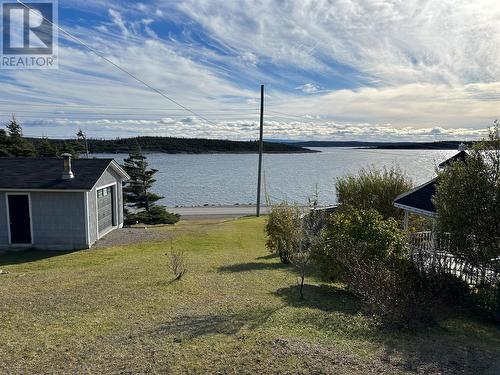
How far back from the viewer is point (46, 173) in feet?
58.9

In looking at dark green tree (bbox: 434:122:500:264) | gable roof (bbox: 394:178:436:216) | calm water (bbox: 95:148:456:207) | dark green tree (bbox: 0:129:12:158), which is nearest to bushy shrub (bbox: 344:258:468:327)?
dark green tree (bbox: 434:122:500:264)

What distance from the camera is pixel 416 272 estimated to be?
9312 mm

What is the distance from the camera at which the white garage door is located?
19.1 meters

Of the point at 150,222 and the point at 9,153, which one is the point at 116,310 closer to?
the point at 150,222

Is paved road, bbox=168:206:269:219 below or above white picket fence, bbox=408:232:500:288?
below

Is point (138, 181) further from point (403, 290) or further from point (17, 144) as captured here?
point (403, 290)

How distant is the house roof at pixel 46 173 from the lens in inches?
667

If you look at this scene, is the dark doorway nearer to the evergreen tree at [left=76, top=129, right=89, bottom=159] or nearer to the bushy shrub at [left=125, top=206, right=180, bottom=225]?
the bushy shrub at [left=125, top=206, right=180, bottom=225]

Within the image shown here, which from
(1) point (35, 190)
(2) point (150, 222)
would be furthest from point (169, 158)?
(1) point (35, 190)

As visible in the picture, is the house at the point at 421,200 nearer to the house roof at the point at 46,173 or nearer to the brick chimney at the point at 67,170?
the house roof at the point at 46,173

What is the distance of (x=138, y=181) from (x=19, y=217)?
24.0 meters

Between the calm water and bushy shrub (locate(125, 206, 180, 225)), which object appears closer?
bushy shrub (locate(125, 206, 180, 225))

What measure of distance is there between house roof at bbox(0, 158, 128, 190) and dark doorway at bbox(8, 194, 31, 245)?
2.01 feet

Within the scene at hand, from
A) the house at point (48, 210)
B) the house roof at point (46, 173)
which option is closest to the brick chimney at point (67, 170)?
the house at point (48, 210)
